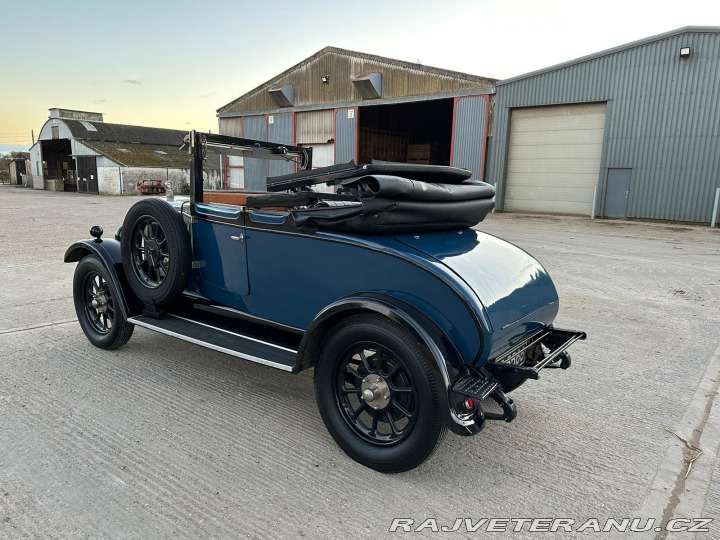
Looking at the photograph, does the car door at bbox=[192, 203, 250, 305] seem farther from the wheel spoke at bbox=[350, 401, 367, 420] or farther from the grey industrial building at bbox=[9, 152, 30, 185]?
the grey industrial building at bbox=[9, 152, 30, 185]

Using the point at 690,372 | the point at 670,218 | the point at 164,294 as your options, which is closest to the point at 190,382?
the point at 164,294

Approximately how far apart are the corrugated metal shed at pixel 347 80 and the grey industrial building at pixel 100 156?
13.3 meters

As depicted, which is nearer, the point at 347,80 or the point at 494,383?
the point at 494,383

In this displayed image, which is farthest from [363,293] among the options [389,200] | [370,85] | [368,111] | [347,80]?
[368,111]

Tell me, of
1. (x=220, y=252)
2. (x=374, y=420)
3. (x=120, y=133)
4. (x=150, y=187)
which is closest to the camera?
(x=374, y=420)

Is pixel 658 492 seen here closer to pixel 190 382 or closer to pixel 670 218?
pixel 190 382

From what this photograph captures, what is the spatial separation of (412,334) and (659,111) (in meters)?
17.9

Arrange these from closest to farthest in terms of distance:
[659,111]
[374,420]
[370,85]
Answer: [374,420], [659,111], [370,85]

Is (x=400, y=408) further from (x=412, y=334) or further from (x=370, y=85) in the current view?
(x=370, y=85)

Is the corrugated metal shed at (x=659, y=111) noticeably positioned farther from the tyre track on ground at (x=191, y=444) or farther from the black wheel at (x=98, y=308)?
the tyre track on ground at (x=191, y=444)

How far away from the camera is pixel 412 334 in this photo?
2426 millimetres

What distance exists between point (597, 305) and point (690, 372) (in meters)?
2.07

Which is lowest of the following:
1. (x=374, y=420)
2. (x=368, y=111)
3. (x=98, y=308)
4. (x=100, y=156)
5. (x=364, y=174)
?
(x=374, y=420)

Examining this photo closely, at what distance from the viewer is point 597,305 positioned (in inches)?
238
